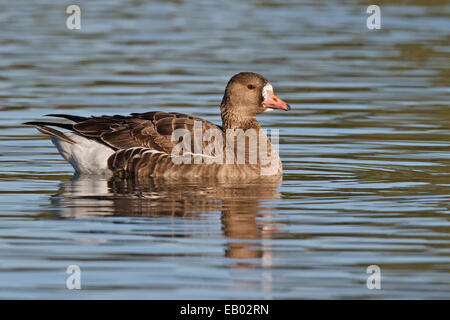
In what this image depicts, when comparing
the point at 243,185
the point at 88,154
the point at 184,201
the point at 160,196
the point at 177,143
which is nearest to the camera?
the point at 184,201

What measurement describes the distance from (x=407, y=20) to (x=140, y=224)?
77.0ft

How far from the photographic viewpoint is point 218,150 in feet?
48.4

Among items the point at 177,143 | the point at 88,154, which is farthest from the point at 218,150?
the point at 88,154

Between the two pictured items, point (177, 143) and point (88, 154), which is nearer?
point (177, 143)

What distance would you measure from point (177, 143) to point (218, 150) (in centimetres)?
57

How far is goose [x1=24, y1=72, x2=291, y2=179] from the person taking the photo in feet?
48.1

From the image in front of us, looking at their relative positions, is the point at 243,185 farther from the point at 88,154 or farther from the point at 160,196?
the point at 88,154

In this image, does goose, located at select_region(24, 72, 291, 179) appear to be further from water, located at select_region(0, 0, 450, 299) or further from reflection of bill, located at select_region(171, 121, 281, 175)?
water, located at select_region(0, 0, 450, 299)

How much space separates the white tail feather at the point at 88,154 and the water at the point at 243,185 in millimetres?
383

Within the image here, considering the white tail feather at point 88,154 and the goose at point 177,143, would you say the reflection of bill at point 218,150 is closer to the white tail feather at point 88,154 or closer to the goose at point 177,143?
the goose at point 177,143

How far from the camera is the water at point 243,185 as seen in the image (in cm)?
965

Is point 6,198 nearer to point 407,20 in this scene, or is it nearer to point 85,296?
point 85,296

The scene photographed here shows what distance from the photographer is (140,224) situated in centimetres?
1148

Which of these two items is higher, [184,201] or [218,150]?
[218,150]
